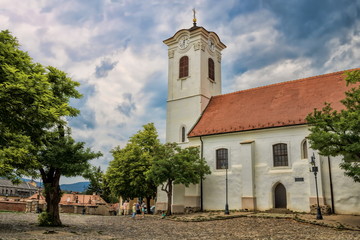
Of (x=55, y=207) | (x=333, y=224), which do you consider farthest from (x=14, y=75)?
(x=333, y=224)

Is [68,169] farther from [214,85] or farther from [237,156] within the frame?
[214,85]

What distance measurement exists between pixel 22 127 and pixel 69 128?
7.90m

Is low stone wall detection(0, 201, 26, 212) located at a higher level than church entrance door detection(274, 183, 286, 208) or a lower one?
lower

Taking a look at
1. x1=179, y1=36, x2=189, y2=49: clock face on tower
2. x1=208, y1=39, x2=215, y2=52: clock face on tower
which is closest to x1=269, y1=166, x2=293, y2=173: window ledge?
x1=208, y1=39, x2=215, y2=52: clock face on tower

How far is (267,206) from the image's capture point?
25.1 m

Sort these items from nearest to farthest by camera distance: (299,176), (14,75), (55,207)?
(14,75) < (55,207) < (299,176)

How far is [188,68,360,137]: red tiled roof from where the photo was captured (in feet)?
83.7

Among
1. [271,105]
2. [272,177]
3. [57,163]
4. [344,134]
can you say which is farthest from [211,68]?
[57,163]

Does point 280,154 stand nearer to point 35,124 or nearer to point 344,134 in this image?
point 344,134

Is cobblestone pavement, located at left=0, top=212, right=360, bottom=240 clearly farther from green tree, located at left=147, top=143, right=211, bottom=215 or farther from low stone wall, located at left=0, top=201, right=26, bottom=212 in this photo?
low stone wall, located at left=0, top=201, right=26, bottom=212

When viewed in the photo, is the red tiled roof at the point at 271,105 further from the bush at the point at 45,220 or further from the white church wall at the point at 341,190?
the bush at the point at 45,220

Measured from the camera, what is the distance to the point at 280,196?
990 inches

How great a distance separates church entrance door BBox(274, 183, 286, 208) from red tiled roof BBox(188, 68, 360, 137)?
483 cm

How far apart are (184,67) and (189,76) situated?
4.85 feet
